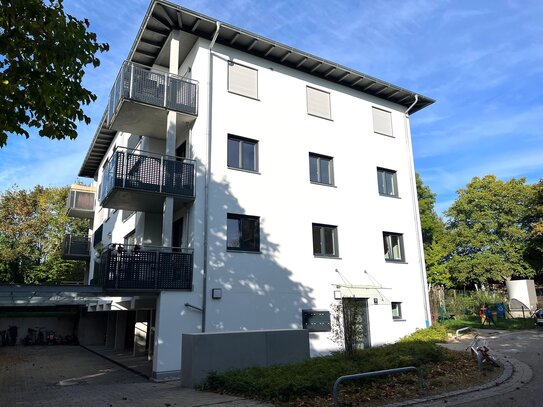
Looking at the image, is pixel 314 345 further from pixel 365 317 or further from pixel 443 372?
pixel 443 372

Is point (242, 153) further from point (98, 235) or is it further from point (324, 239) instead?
point (98, 235)

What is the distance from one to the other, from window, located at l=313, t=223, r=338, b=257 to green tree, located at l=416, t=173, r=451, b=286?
107ft

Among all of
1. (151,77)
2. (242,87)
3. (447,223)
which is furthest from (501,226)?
(151,77)

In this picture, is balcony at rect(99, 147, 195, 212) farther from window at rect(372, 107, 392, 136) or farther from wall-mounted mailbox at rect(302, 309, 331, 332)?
window at rect(372, 107, 392, 136)

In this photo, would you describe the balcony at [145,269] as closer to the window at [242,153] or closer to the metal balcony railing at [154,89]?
the window at [242,153]

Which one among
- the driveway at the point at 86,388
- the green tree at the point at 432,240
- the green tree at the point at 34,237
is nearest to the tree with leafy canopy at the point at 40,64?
the driveway at the point at 86,388

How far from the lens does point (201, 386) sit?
10234mm

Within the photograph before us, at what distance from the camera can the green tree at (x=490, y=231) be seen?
47594 millimetres

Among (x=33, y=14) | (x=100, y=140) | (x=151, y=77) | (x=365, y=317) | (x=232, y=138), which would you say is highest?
(x=100, y=140)

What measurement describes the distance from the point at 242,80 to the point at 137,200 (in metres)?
6.08

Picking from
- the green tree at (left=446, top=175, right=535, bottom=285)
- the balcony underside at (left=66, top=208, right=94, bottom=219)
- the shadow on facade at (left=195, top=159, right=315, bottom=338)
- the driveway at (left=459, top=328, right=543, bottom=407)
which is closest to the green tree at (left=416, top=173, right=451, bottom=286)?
the green tree at (left=446, top=175, right=535, bottom=285)

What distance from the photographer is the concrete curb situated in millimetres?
8273

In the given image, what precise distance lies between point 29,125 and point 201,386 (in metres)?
6.66

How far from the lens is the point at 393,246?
20.5 metres
